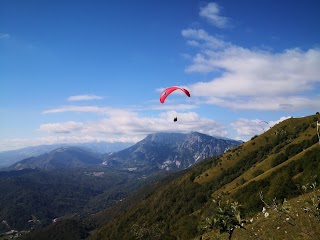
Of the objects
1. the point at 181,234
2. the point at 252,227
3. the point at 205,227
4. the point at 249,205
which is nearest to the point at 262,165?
the point at 181,234

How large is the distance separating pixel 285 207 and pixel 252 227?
102ft

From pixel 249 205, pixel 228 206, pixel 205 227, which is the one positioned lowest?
pixel 249 205

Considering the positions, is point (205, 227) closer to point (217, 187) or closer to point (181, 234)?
point (181, 234)

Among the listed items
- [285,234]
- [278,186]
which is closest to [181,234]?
[278,186]

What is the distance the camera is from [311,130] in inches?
7239

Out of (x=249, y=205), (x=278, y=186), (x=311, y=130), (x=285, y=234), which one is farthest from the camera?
(x=311, y=130)

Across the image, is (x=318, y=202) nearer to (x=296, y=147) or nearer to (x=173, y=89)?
(x=173, y=89)

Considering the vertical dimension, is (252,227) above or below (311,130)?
below

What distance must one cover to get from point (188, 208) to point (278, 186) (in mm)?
130343

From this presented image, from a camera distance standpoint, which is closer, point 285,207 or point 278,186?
point 285,207

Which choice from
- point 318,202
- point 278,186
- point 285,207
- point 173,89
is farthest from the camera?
point 278,186

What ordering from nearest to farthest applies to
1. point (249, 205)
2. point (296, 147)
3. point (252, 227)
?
point (252, 227) → point (249, 205) → point (296, 147)

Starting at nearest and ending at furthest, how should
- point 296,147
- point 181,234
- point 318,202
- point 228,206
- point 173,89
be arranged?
1. point 318,202
2. point 228,206
3. point 173,89
4. point 181,234
5. point 296,147

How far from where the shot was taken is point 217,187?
194m
